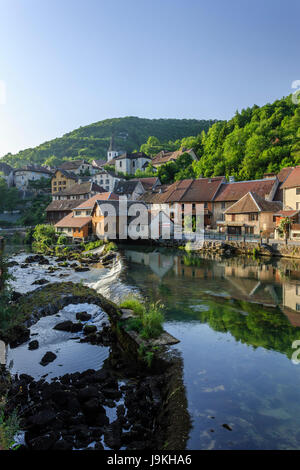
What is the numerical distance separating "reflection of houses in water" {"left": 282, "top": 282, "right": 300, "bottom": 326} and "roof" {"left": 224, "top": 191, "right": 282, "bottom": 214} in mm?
19092

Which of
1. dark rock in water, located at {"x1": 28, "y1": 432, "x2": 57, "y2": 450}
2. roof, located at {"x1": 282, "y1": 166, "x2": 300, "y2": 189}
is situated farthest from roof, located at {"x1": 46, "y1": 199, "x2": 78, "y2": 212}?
dark rock in water, located at {"x1": 28, "y1": 432, "x2": 57, "y2": 450}

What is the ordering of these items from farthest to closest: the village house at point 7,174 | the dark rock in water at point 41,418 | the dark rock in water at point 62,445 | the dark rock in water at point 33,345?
1. the village house at point 7,174
2. the dark rock in water at point 33,345
3. the dark rock in water at point 41,418
4. the dark rock in water at point 62,445

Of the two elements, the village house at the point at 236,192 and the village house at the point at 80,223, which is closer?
the village house at the point at 236,192

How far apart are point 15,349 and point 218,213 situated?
4184 cm

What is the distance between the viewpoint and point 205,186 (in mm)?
53125

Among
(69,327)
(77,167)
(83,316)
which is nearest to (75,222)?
(83,316)

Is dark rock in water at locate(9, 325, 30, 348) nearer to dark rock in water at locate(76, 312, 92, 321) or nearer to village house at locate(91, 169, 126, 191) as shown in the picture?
dark rock in water at locate(76, 312, 92, 321)

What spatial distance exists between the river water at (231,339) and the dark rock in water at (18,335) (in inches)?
85.3

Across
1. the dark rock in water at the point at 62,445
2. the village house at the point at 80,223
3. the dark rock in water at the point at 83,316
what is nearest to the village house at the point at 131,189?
the village house at the point at 80,223

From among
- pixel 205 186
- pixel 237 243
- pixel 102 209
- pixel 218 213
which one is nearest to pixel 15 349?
pixel 237 243

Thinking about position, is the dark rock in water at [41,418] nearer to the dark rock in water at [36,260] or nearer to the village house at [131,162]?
the dark rock in water at [36,260]

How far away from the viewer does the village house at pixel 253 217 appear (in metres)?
38.4

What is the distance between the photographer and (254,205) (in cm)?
3909
